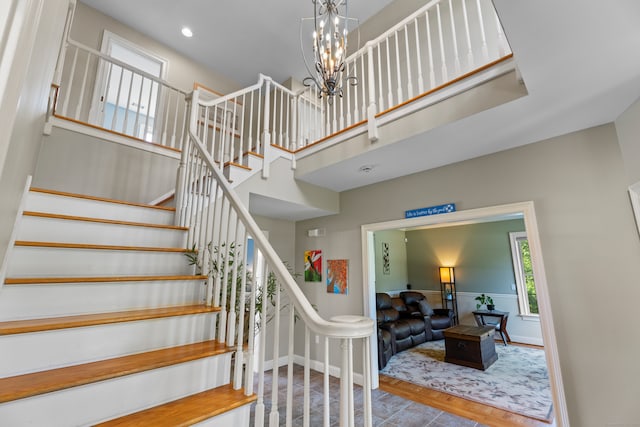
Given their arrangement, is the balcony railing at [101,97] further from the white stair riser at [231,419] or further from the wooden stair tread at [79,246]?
the white stair riser at [231,419]

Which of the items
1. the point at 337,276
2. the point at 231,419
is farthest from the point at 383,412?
the point at 231,419

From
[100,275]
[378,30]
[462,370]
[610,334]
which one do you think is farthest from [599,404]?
[378,30]

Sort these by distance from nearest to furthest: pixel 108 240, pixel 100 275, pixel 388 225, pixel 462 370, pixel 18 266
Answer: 1. pixel 18 266
2. pixel 100 275
3. pixel 108 240
4. pixel 388 225
5. pixel 462 370

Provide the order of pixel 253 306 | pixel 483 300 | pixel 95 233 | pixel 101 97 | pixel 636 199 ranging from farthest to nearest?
pixel 483 300, pixel 101 97, pixel 636 199, pixel 95 233, pixel 253 306

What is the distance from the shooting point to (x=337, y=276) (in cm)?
427

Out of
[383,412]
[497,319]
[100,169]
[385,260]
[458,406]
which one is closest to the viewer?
[383,412]

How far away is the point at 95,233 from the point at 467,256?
7.40 meters

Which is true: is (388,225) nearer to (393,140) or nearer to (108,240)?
(393,140)

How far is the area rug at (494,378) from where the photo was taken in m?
3.25

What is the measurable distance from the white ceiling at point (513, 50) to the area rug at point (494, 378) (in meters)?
2.86

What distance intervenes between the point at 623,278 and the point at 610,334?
0.46 meters

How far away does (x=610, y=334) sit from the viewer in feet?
7.32

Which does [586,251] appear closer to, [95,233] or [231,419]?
[231,419]

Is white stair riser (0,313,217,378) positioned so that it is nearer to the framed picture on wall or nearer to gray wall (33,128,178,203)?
gray wall (33,128,178,203)
